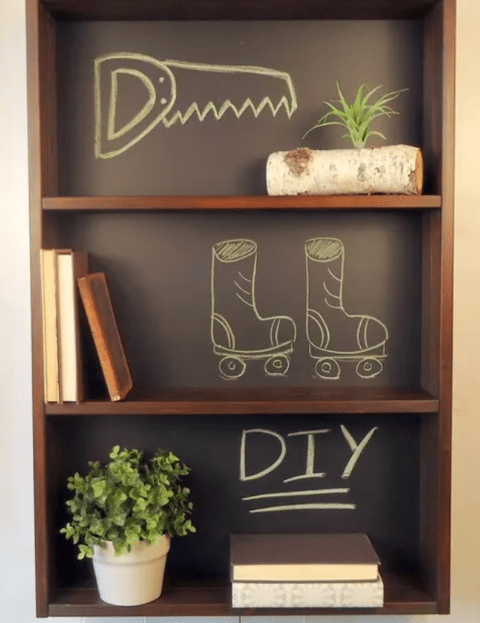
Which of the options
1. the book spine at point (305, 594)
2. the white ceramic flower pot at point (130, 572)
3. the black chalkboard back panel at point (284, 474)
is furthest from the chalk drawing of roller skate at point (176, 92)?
the book spine at point (305, 594)

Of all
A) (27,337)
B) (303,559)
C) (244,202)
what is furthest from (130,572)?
(244,202)

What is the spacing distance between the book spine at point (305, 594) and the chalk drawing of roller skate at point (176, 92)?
92 centimetres

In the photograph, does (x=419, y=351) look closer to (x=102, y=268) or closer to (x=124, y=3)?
(x=102, y=268)

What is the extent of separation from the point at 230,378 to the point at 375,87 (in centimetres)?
67

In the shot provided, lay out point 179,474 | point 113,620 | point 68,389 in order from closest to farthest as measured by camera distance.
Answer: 1. point 68,389
2. point 179,474
3. point 113,620

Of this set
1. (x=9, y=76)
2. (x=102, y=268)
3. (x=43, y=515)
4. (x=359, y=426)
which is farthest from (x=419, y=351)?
(x=9, y=76)

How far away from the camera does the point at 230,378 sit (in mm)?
1819

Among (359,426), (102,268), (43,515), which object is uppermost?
(102,268)

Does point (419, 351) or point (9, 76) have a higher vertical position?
point (9, 76)

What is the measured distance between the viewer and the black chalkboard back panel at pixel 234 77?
1791 millimetres

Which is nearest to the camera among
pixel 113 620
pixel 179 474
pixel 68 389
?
pixel 68 389

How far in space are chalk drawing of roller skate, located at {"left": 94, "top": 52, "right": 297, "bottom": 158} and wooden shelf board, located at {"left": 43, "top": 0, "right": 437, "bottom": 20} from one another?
93 mm

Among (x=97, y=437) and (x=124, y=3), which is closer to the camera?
(x=124, y=3)

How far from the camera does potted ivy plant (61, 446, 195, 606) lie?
5.36ft
